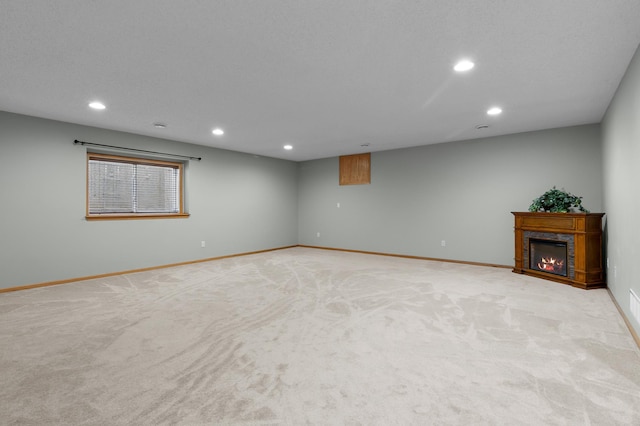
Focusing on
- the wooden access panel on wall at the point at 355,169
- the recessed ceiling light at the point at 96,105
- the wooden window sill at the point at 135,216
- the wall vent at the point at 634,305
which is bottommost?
the wall vent at the point at 634,305

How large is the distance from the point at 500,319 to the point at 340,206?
505 centimetres

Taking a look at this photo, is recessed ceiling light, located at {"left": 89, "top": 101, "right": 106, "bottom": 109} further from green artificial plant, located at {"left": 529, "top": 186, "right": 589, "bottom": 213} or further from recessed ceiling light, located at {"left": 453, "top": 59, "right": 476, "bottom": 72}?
green artificial plant, located at {"left": 529, "top": 186, "right": 589, "bottom": 213}

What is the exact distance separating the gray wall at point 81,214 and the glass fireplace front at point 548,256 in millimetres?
5491

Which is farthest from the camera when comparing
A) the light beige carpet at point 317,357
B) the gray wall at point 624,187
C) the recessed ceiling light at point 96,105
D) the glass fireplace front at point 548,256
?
the glass fireplace front at point 548,256

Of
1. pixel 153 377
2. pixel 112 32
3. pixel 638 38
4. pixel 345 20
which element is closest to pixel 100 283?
pixel 153 377

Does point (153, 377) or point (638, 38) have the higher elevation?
point (638, 38)

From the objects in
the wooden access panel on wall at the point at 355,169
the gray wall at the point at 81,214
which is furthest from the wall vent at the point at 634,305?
the gray wall at the point at 81,214

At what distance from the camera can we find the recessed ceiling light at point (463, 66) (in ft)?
8.70

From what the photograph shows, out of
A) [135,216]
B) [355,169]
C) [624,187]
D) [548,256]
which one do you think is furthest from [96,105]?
[548,256]

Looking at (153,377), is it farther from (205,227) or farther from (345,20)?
(205,227)

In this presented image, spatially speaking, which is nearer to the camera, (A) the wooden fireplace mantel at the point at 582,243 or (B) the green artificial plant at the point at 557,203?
(A) the wooden fireplace mantel at the point at 582,243

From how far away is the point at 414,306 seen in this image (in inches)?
131

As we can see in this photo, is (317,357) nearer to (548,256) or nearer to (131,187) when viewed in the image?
(548,256)

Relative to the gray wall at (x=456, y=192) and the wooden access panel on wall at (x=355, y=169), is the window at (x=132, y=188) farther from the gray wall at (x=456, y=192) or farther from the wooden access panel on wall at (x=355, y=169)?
the wooden access panel on wall at (x=355, y=169)
